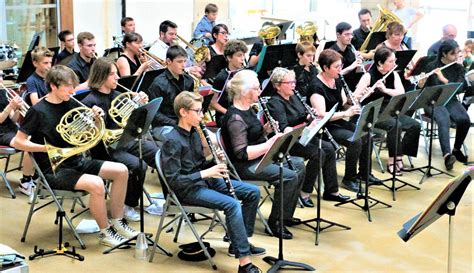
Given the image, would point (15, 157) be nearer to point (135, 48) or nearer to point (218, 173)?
point (135, 48)

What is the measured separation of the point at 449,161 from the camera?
7.20 m

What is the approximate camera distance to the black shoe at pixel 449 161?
283 inches

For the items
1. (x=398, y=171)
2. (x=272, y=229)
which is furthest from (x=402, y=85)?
(x=272, y=229)

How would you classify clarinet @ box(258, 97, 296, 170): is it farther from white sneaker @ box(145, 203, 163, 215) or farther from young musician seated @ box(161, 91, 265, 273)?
white sneaker @ box(145, 203, 163, 215)

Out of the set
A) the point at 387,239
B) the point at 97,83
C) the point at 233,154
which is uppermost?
the point at 97,83

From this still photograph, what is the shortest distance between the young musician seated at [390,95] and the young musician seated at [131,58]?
81.9 inches

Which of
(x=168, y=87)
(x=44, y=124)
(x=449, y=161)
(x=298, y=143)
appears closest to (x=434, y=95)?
(x=449, y=161)

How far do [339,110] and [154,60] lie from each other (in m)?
1.84

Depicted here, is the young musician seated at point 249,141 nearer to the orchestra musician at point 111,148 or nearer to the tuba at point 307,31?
the orchestra musician at point 111,148

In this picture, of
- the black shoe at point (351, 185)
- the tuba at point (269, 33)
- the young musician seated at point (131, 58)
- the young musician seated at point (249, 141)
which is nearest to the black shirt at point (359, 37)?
the tuba at point (269, 33)

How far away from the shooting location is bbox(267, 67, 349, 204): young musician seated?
5.65 meters

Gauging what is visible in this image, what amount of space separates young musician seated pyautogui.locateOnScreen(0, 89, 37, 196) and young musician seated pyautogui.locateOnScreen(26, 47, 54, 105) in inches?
8.1

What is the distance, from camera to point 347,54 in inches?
317

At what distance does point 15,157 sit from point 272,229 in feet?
10.5
